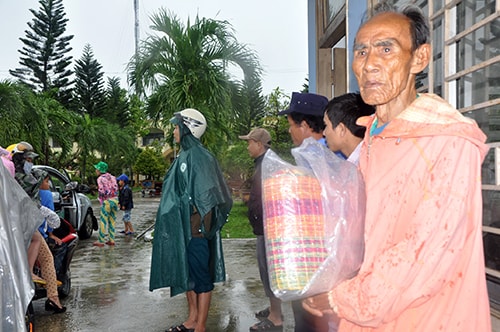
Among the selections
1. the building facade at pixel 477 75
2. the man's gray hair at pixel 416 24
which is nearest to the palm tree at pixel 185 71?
the building facade at pixel 477 75

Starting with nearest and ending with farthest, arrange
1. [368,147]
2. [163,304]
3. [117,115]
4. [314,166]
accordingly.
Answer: [314,166] → [368,147] → [163,304] → [117,115]

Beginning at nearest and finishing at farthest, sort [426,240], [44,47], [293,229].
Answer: [426,240] < [293,229] < [44,47]

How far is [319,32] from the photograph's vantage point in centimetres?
701

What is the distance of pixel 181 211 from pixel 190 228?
163 millimetres

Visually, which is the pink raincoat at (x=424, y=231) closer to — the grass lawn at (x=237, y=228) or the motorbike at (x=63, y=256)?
the motorbike at (x=63, y=256)

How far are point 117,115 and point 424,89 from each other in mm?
42695

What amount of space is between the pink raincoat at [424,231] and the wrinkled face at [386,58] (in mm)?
95

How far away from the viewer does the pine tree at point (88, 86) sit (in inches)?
1661

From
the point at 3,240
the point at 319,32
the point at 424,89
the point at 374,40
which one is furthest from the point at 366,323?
the point at 319,32

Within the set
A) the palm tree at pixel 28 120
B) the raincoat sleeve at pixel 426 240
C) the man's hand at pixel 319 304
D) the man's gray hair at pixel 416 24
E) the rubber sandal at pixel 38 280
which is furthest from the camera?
the palm tree at pixel 28 120

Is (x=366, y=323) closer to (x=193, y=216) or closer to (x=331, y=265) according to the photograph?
(x=331, y=265)

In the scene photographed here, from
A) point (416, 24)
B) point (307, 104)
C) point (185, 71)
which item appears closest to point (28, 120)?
point (185, 71)

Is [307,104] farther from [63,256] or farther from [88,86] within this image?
[88,86]

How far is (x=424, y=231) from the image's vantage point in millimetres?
1181
